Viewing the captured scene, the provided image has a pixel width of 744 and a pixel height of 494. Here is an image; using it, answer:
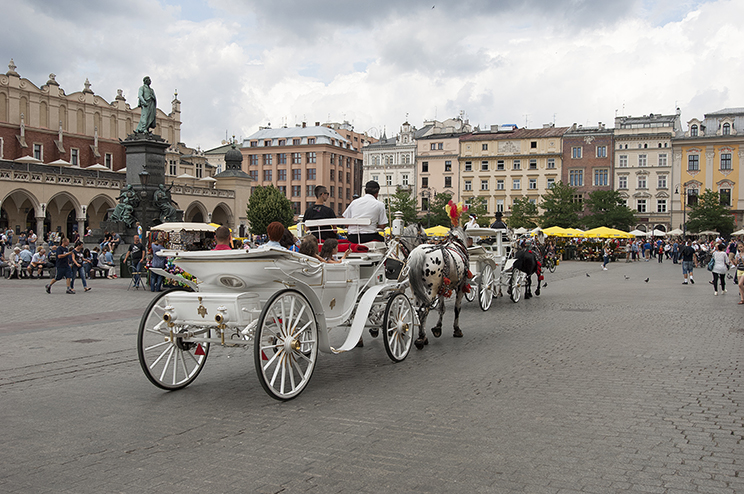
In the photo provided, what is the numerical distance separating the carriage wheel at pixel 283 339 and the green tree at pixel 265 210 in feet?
200

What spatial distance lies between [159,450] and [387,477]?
1770 mm

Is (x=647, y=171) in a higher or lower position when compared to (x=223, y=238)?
higher

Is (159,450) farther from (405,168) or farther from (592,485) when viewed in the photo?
(405,168)

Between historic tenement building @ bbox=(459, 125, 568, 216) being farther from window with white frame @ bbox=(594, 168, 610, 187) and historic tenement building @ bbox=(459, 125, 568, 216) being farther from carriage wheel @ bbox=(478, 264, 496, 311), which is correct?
carriage wheel @ bbox=(478, 264, 496, 311)

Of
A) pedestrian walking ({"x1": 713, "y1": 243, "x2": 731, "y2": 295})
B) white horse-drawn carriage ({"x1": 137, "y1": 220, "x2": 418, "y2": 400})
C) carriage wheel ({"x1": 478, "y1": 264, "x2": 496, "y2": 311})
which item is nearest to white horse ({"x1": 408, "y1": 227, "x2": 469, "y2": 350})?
white horse-drawn carriage ({"x1": 137, "y1": 220, "x2": 418, "y2": 400})

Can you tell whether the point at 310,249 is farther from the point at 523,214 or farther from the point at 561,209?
the point at 523,214

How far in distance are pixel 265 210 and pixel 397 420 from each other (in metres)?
64.4

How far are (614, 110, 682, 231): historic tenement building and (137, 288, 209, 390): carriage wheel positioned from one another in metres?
80.7

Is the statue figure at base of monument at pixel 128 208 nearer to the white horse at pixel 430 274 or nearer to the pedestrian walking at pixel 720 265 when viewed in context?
the white horse at pixel 430 274

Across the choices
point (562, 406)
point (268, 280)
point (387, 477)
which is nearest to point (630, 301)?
point (562, 406)

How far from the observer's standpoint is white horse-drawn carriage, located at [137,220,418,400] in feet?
19.7

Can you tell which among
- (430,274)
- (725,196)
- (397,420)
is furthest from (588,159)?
(397,420)

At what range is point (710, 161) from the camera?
259 feet

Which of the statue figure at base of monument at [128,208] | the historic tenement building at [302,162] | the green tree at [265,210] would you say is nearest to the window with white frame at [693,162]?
the historic tenement building at [302,162]
